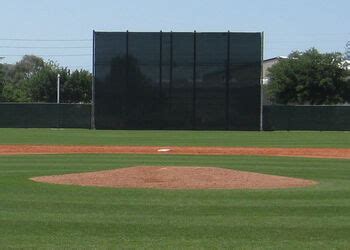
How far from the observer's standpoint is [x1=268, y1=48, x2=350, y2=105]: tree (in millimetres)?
85194

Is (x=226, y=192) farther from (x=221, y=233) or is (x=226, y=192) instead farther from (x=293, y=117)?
(x=293, y=117)

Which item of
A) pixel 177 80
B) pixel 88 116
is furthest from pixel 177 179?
pixel 88 116

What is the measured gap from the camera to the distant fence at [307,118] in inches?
2122

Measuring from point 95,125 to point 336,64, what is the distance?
137 ft

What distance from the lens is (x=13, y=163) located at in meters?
22.7

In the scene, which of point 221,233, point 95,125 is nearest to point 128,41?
point 95,125

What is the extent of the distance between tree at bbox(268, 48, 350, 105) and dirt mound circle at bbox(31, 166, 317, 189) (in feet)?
226

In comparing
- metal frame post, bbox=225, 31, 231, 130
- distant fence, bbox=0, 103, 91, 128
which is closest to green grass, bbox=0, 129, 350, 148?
metal frame post, bbox=225, 31, 231, 130

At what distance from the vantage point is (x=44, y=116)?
55.5m

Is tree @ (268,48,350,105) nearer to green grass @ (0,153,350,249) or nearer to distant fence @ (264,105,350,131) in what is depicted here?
distant fence @ (264,105,350,131)

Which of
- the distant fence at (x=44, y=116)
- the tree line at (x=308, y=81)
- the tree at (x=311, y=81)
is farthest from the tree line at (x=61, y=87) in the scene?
the distant fence at (x=44, y=116)

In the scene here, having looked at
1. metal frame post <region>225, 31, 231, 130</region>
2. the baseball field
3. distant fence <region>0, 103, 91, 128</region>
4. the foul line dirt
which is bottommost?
the foul line dirt

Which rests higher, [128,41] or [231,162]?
[128,41]

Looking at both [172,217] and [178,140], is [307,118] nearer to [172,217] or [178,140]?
[178,140]
